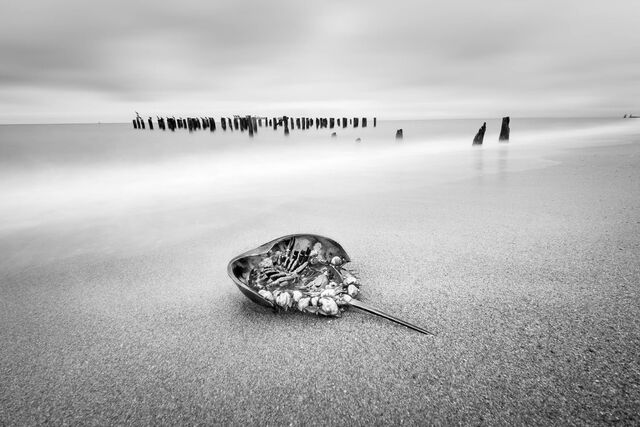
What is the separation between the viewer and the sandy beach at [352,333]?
5.10 feet

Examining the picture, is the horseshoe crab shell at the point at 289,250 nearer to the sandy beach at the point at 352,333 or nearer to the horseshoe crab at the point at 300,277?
the horseshoe crab at the point at 300,277

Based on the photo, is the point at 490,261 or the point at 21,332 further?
the point at 490,261

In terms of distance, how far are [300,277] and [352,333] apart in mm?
648

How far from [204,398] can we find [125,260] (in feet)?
7.85

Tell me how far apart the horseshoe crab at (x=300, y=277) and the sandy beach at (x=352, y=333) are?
12 cm

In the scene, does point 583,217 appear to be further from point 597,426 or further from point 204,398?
point 204,398

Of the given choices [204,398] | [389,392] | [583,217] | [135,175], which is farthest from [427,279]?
[135,175]

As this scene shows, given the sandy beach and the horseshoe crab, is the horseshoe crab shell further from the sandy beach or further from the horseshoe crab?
the sandy beach

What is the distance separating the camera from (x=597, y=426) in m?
1.38

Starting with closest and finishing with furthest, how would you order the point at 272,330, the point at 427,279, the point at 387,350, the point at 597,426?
1. the point at 597,426
2. the point at 387,350
3. the point at 272,330
4. the point at 427,279

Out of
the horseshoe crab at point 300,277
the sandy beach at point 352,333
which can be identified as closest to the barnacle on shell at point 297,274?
the horseshoe crab at point 300,277

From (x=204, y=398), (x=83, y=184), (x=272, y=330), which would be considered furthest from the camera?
(x=83, y=184)

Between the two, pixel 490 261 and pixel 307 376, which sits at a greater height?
pixel 490 261

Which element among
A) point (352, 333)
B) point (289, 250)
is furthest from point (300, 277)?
point (352, 333)
